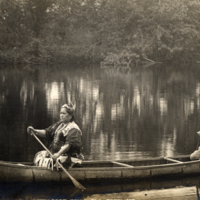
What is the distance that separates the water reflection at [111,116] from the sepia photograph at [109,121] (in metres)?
0.03

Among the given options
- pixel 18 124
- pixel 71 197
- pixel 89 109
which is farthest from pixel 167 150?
pixel 89 109

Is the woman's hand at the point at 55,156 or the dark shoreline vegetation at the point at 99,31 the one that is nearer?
the woman's hand at the point at 55,156

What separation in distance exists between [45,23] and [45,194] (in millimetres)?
52124

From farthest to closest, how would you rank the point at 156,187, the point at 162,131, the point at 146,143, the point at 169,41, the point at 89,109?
the point at 169,41
the point at 89,109
the point at 162,131
the point at 146,143
the point at 156,187

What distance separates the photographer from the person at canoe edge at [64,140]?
790 centimetres

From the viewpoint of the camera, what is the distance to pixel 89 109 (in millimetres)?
19000

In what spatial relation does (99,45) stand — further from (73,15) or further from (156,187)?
(156,187)

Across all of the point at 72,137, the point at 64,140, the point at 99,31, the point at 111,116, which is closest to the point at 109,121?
the point at 111,116

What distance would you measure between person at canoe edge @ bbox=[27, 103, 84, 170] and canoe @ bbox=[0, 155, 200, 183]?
0.18 metres

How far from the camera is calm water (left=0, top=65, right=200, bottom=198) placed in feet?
36.4

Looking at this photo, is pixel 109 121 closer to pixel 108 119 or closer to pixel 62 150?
pixel 108 119

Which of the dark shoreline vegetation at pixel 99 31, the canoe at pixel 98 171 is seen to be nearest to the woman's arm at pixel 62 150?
the canoe at pixel 98 171

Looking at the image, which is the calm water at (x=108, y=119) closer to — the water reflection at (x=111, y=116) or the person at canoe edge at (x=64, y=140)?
the water reflection at (x=111, y=116)

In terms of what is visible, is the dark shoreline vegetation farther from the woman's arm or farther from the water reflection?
the woman's arm
